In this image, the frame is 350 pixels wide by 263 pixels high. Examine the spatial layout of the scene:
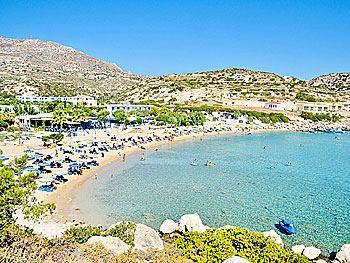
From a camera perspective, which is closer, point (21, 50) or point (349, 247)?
point (349, 247)

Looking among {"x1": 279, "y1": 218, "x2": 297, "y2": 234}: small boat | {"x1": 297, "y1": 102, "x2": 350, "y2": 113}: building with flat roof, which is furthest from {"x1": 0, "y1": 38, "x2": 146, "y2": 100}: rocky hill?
{"x1": 279, "y1": 218, "x2": 297, "y2": 234}: small boat

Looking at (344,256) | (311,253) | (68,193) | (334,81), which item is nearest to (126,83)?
(334,81)

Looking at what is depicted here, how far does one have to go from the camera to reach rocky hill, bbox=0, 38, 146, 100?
97719mm

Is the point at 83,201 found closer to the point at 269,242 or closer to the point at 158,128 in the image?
the point at 269,242

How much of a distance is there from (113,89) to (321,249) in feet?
405

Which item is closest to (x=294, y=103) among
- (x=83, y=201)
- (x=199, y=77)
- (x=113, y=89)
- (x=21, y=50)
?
(x=199, y=77)

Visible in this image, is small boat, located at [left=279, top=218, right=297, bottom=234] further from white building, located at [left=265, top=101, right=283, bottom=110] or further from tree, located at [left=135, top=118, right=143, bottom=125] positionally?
white building, located at [left=265, top=101, right=283, bottom=110]

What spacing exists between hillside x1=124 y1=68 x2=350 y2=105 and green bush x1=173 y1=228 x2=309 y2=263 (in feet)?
283

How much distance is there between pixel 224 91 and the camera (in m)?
115

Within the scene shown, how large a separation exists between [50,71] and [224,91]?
8021 cm

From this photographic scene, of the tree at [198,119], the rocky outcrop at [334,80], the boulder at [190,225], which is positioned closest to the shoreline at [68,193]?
the boulder at [190,225]

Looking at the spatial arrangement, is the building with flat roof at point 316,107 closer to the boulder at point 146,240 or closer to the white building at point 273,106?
the white building at point 273,106

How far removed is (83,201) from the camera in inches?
734

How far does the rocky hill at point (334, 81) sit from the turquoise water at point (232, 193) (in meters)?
134
